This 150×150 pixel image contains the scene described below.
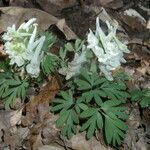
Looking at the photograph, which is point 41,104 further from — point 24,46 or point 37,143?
point 24,46

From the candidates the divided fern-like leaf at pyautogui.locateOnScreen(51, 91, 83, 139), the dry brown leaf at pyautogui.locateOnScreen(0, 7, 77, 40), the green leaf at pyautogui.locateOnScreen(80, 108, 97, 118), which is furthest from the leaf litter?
the green leaf at pyautogui.locateOnScreen(80, 108, 97, 118)

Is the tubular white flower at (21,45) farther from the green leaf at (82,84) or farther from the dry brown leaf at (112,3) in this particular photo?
the dry brown leaf at (112,3)

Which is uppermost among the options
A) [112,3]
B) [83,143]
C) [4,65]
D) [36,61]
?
[36,61]

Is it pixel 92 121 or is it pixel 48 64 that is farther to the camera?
pixel 48 64

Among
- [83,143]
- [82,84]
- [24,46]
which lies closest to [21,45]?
[24,46]

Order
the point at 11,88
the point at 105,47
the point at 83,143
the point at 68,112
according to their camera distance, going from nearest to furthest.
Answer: the point at 105,47
the point at 68,112
the point at 83,143
the point at 11,88

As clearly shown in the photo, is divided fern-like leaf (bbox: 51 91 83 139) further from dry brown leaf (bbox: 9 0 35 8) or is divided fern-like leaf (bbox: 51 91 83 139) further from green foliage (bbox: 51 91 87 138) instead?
dry brown leaf (bbox: 9 0 35 8)

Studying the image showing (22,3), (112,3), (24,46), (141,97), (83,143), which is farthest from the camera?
(112,3)

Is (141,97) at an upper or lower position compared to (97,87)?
lower
